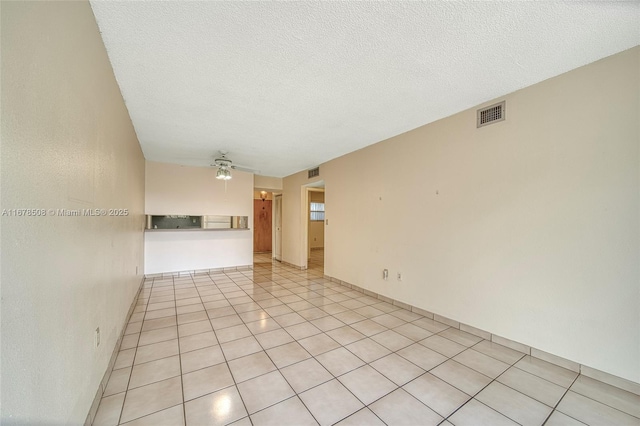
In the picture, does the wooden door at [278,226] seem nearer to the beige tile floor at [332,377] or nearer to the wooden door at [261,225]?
the wooden door at [261,225]

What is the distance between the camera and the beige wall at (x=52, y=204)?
79cm

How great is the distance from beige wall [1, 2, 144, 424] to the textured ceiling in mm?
440

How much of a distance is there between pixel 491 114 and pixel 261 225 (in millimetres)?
7821

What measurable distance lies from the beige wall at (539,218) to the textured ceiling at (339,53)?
323 mm

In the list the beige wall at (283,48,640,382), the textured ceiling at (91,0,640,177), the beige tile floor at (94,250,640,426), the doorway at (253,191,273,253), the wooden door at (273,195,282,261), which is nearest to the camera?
the textured ceiling at (91,0,640,177)

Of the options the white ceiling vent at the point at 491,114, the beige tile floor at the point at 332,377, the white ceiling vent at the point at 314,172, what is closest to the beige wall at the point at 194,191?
the white ceiling vent at the point at 314,172

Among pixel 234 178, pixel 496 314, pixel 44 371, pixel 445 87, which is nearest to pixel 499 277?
pixel 496 314

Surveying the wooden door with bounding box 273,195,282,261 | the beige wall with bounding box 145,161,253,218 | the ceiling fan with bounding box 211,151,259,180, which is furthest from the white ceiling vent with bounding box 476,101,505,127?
the wooden door with bounding box 273,195,282,261

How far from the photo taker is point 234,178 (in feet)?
19.7

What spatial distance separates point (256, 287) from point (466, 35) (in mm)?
4614

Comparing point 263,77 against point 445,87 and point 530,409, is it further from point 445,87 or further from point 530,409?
point 530,409

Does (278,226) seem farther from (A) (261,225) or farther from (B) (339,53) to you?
(B) (339,53)

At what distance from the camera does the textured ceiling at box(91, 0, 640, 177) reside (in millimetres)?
1480

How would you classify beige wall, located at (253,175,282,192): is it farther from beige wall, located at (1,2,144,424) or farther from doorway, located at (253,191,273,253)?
beige wall, located at (1,2,144,424)
